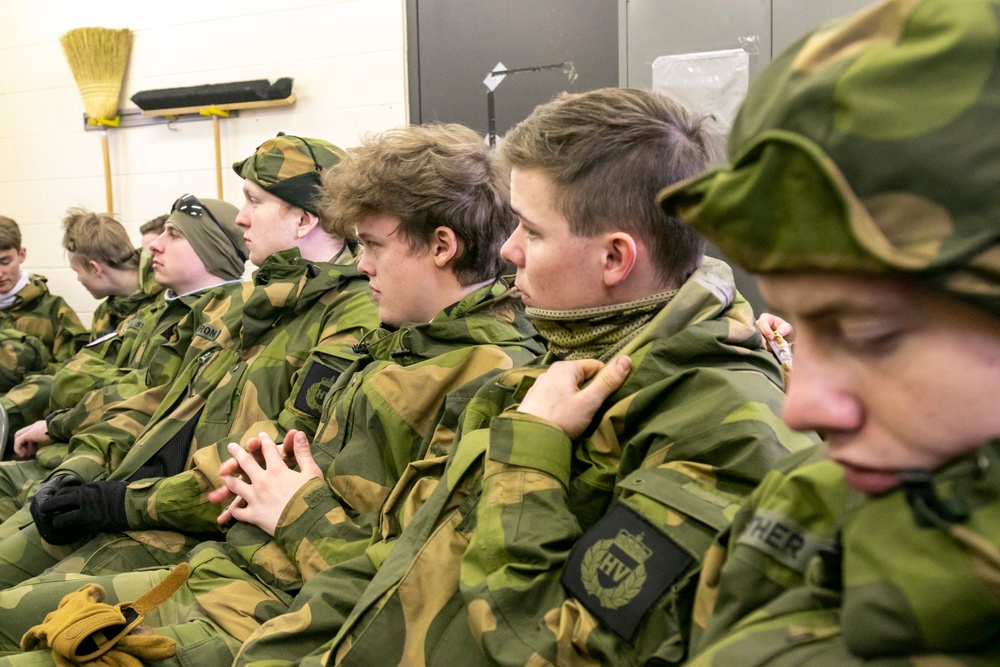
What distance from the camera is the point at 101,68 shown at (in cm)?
495

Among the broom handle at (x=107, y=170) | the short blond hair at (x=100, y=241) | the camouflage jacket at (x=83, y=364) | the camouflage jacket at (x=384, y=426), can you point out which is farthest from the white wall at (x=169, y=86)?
the camouflage jacket at (x=384, y=426)

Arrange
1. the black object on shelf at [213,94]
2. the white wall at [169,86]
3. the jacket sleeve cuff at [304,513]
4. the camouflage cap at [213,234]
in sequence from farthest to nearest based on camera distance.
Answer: the black object on shelf at [213,94], the white wall at [169,86], the camouflage cap at [213,234], the jacket sleeve cuff at [304,513]

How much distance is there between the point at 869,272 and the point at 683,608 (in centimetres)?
56

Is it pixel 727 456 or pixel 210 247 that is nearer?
pixel 727 456

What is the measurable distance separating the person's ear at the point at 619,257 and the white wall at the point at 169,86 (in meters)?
3.05

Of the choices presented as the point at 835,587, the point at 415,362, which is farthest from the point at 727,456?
the point at 415,362

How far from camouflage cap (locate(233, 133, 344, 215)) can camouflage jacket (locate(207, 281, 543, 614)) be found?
84 cm

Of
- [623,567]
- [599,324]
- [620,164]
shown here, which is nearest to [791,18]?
[620,164]

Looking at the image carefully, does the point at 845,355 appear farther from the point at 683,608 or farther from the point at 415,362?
the point at 415,362

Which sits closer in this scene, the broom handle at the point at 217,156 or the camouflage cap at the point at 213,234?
the camouflage cap at the point at 213,234

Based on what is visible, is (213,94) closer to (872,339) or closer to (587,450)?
(587,450)

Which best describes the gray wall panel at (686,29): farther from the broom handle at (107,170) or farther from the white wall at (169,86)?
the broom handle at (107,170)

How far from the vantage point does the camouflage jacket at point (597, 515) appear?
40.8 inches

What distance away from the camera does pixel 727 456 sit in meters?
1.09
